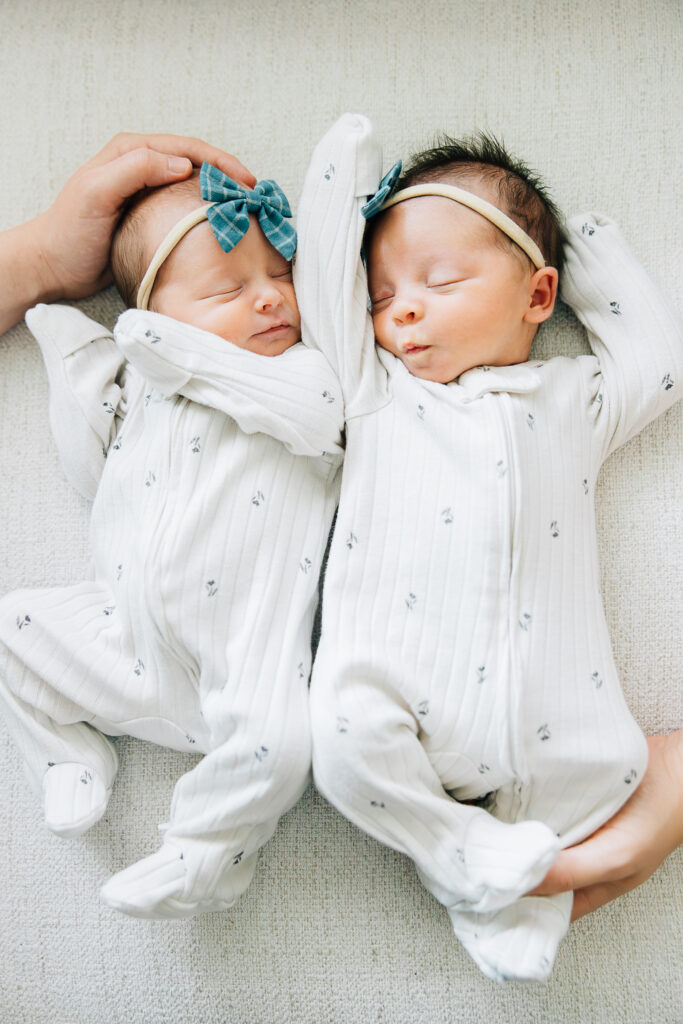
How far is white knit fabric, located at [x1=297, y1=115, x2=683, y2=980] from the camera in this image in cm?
115

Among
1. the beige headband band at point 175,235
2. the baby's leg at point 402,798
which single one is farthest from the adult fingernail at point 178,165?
the baby's leg at point 402,798

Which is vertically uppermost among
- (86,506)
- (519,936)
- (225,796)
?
(86,506)

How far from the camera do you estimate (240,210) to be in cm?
125

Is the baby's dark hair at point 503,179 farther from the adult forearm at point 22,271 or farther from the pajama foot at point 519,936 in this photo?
the pajama foot at point 519,936

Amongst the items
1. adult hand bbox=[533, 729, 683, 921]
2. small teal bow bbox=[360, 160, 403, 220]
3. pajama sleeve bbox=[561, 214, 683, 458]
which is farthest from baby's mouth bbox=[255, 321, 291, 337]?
adult hand bbox=[533, 729, 683, 921]

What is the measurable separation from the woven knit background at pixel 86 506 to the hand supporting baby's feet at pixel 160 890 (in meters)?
0.14

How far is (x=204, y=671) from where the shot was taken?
121 cm

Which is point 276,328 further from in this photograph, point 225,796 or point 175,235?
point 225,796

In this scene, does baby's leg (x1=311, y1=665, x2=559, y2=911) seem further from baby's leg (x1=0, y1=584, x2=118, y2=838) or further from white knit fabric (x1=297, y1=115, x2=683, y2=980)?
baby's leg (x1=0, y1=584, x2=118, y2=838)

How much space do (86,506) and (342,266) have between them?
→ 587mm

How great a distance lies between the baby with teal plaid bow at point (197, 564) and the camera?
3.86 ft

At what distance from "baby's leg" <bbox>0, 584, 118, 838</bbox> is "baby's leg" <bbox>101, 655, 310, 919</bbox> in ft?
0.46

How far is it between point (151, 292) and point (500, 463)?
0.59 meters

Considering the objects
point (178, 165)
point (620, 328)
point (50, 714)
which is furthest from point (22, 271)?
point (620, 328)
